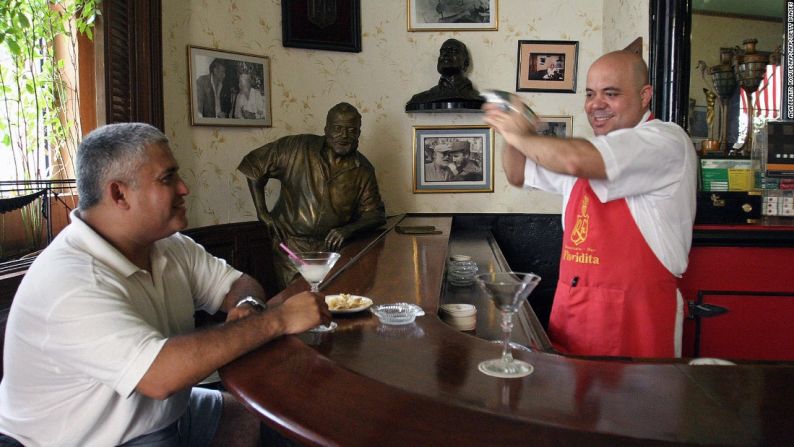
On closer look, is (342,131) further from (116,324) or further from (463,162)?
(116,324)

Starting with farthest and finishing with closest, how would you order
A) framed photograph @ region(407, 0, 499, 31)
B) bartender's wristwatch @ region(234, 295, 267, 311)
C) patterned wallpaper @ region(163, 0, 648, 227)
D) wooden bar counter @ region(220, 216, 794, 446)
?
framed photograph @ region(407, 0, 499, 31) < patterned wallpaper @ region(163, 0, 648, 227) < bartender's wristwatch @ region(234, 295, 267, 311) < wooden bar counter @ region(220, 216, 794, 446)

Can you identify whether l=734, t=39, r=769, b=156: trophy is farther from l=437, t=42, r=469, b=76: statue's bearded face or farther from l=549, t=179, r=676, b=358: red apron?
l=549, t=179, r=676, b=358: red apron

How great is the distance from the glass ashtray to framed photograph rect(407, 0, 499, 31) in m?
3.67

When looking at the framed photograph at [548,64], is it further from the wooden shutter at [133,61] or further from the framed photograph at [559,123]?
the wooden shutter at [133,61]

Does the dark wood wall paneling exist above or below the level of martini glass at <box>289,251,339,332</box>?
above

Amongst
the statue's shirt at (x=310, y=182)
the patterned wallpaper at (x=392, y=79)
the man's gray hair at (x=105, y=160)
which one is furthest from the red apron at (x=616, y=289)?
the patterned wallpaper at (x=392, y=79)

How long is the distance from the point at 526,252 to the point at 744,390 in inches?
156

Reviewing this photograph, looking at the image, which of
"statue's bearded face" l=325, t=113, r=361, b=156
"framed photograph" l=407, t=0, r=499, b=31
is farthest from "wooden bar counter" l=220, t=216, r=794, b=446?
"framed photograph" l=407, t=0, r=499, b=31

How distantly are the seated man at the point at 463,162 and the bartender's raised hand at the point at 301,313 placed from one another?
144 inches

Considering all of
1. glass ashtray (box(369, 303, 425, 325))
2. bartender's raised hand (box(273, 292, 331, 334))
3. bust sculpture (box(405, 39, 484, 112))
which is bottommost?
glass ashtray (box(369, 303, 425, 325))

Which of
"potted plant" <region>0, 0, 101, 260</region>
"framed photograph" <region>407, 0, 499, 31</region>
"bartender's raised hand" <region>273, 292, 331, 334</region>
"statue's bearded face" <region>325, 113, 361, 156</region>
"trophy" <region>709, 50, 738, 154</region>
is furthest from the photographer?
"framed photograph" <region>407, 0, 499, 31</region>

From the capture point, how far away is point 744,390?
1.19 m

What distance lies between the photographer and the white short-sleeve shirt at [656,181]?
5.80ft

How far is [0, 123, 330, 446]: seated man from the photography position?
1.30 m
